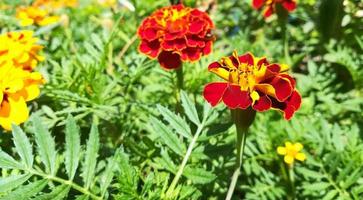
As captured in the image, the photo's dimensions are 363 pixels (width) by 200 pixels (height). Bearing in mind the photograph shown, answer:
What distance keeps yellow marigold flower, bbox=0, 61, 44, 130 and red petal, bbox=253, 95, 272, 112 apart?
50 centimetres

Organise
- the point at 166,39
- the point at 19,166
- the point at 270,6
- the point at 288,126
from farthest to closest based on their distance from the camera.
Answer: the point at 270,6 → the point at 288,126 → the point at 166,39 → the point at 19,166

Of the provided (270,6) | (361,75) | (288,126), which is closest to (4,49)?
(288,126)

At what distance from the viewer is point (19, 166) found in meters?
0.90

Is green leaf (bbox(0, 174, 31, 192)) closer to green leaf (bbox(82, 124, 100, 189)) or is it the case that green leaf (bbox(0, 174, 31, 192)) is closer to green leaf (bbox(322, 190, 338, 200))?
green leaf (bbox(82, 124, 100, 189))

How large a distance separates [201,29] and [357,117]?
2.16 ft

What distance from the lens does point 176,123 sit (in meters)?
1.05

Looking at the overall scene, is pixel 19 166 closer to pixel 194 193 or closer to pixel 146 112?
pixel 194 193

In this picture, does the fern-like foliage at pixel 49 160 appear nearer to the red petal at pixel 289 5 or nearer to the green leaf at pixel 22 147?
the green leaf at pixel 22 147

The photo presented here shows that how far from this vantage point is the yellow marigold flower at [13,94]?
1006mm

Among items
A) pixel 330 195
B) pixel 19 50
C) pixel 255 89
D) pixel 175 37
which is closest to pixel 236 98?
pixel 255 89

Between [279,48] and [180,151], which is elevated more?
[279,48]

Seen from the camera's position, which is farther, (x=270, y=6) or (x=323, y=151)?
(x=270, y=6)

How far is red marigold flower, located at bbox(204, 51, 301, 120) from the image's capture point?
87 cm

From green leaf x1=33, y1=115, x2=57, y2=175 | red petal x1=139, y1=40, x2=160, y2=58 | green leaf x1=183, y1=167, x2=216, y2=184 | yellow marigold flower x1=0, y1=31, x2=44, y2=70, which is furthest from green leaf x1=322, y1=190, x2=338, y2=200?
yellow marigold flower x1=0, y1=31, x2=44, y2=70
